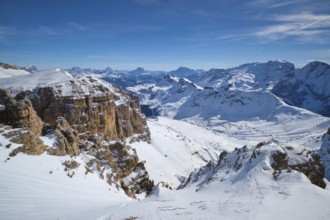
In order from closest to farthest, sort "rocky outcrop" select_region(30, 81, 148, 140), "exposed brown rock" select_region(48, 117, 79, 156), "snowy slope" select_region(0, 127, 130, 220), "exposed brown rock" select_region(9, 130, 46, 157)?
"snowy slope" select_region(0, 127, 130, 220)
"exposed brown rock" select_region(9, 130, 46, 157)
"exposed brown rock" select_region(48, 117, 79, 156)
"rocky outcrop" select_region(30, 81, 148, 140)

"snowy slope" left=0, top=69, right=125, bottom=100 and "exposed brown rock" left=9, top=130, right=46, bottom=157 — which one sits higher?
"snowy slope" left=0, top=69, right=125, bottom=100

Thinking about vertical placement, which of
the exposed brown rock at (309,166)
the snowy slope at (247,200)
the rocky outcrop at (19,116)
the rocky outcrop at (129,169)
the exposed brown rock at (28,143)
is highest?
the rocky outcrop at (19,116)

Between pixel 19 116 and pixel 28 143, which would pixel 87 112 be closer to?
pixel 19 116

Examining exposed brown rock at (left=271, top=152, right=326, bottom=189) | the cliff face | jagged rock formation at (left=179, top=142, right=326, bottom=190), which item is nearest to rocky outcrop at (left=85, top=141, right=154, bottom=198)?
the cliff face

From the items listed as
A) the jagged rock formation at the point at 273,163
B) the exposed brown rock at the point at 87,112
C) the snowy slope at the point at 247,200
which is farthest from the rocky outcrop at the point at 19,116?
the exposed brown rock at the point at 87,112

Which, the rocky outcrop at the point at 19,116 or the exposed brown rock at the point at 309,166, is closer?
the exposed brown rock at the point at 309,166

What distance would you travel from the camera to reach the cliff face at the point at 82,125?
4203 centimetres

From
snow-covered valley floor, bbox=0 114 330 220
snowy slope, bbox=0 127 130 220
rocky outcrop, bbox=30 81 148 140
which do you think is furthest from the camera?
rocky outcrop, bbox=30 81 148 140

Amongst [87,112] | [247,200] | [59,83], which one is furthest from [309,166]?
[59,83]

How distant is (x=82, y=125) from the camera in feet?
285

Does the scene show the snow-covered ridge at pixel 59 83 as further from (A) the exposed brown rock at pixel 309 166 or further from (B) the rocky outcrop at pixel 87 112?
(A) the exposed brown rock at pixel 309 166

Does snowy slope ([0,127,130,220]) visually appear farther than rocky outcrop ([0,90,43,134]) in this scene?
No

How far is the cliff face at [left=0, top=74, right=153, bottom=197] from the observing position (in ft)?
138

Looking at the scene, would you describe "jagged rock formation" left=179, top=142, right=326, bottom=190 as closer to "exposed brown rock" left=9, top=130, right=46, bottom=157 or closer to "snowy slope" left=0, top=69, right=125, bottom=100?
"exposed brown rock" left=9, top=130, right=46, bottom=157
